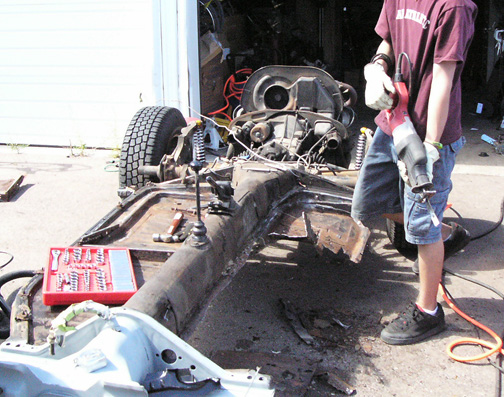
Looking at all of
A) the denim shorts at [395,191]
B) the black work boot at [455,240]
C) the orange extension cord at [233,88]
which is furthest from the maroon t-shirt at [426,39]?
the orange extension cord at [233,88]

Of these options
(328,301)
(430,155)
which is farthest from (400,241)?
(430,155)

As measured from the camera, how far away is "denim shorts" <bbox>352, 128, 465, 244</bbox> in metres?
2.86

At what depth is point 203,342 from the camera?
316 cm

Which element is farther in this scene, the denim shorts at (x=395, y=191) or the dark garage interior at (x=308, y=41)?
the dark garage interior at (x=308, y=41)

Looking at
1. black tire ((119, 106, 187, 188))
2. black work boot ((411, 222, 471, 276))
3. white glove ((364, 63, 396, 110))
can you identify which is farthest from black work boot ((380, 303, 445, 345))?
black tire ((119, 106, 187, 188))

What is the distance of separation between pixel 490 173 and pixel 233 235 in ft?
15.9

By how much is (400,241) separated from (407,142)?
5.24ft

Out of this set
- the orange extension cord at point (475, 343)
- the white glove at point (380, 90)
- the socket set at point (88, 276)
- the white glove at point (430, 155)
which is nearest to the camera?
the socket set at point (88, 276)

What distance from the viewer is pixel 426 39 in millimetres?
2770

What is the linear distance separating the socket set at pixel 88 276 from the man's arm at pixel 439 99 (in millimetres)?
1651

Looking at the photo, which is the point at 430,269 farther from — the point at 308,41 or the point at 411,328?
the point at 308,41

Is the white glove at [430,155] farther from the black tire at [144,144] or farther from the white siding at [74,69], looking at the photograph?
the white siding at [74,69]

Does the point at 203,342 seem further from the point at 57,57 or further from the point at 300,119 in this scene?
the point at 57,57

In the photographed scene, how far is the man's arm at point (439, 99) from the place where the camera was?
105 inches
